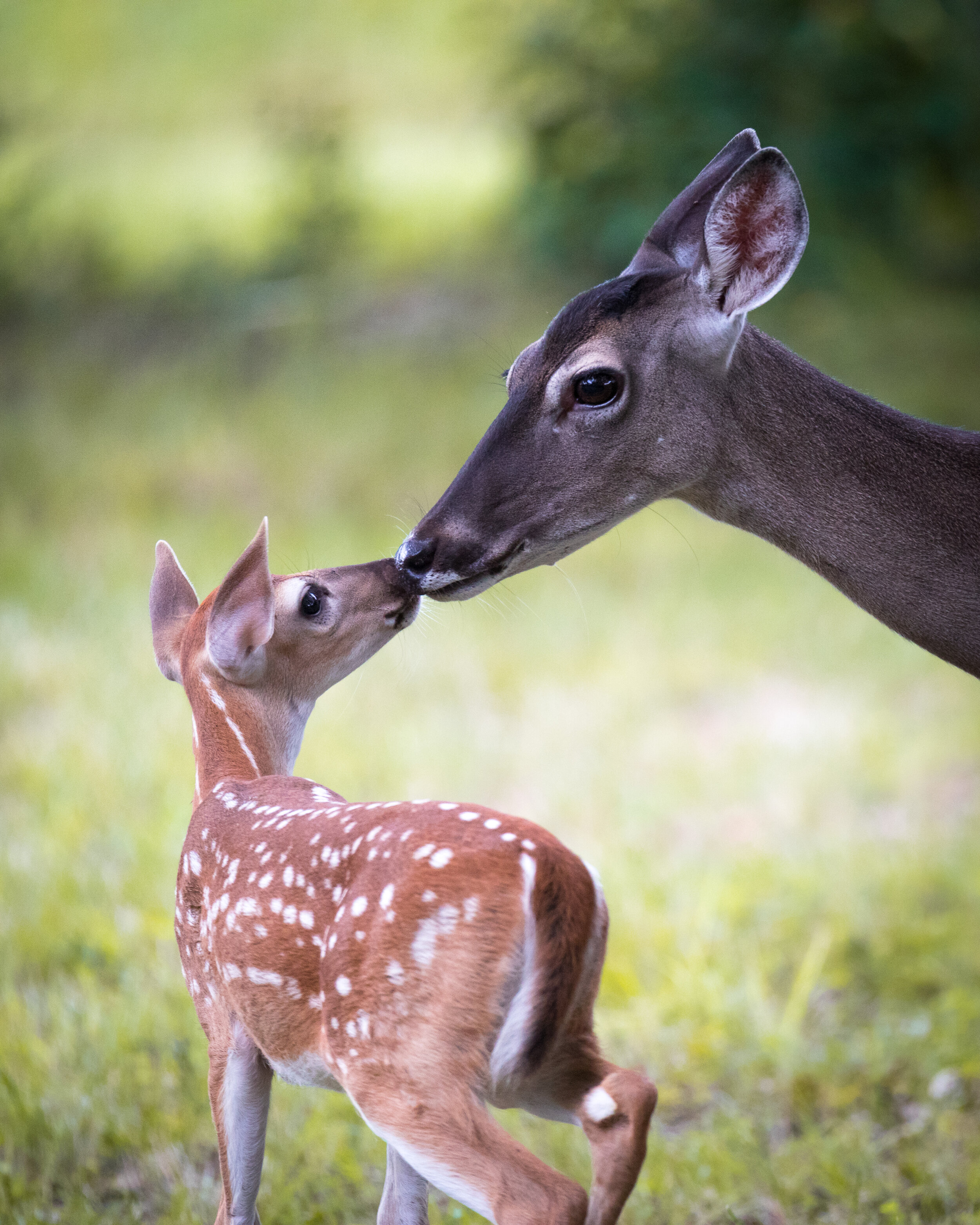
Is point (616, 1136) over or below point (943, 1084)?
over

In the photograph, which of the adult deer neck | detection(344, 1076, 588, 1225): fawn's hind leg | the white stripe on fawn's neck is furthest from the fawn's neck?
the adult deer neck

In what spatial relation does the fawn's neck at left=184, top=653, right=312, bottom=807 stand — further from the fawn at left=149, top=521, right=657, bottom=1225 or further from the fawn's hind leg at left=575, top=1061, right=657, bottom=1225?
the fawn's hind leg at left=575, top=1061, right=657, bottom=1225

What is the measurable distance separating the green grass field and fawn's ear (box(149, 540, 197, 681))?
3.53 ft

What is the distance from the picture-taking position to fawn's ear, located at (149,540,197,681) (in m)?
2.39

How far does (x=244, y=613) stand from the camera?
85.8 inches

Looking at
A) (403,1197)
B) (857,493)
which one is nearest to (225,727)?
(403,1197)

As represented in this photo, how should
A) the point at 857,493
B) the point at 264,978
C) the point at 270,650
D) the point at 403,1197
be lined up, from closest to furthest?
the point at 264,978, the point at 403,1197, the point at 270,650, the point at 857,493

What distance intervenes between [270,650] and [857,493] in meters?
1.02

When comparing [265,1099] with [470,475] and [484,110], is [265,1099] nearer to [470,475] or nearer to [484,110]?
[470,475]

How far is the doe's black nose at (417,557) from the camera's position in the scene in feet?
7.73

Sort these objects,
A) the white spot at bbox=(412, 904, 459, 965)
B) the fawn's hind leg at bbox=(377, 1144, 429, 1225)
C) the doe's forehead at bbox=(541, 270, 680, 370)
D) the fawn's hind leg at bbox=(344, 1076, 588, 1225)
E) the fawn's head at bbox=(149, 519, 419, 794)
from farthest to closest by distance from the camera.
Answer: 1. the doe's forehead at bbox=(541, 270, 680, 370)
2. the fawn's head at bbox=(149, 519, 419, 794)
3. the fawn's hind leg at bbox=(377, 1144, 429, 1225)
4. the white spot at bbox=(412, 904, 459, 965)
5. the fawn's hind leg at bbox=(344, 1076, 588, 1225)

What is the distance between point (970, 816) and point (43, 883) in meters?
3.01

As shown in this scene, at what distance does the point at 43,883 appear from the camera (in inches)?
163

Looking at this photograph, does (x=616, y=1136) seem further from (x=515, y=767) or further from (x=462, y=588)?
(x=515, y=767)
